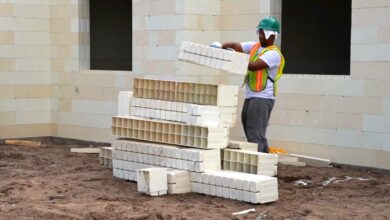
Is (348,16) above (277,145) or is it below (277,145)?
above

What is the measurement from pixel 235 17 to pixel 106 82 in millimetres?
2520

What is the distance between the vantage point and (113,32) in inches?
555

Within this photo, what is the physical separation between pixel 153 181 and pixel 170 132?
2.09 ft

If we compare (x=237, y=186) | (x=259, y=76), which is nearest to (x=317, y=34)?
(x=259, y=76)

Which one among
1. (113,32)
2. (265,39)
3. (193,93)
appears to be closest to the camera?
(193,93)

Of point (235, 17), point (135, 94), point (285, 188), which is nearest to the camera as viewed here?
point (285, 188)

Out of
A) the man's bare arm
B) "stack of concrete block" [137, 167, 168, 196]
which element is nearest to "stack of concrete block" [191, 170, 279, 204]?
"stack of concrete block" [137, 167, 168, 196]

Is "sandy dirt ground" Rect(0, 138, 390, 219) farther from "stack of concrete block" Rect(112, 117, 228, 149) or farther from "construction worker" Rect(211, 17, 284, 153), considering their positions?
"construction worker" Rect(211, 17, 284, 153)

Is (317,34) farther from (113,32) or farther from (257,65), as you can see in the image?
(257,65)

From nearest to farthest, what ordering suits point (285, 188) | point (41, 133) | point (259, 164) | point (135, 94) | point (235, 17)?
point (259, 164) → point (285, 188) → point (135, 94) → point (235, 17) → point (41, 133)

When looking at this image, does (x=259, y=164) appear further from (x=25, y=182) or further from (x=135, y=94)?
(x=25, y=182)

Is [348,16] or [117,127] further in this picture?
[348,16]

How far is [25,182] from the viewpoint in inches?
314

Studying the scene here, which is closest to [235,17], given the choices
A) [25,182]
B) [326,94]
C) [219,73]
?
[219,73]
